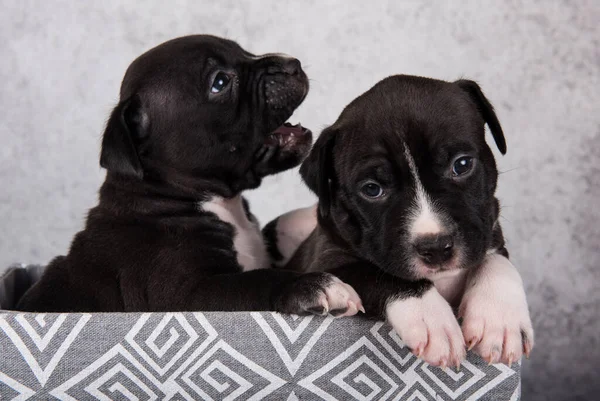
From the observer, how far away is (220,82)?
3.83 meters

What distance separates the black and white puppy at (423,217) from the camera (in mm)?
2988

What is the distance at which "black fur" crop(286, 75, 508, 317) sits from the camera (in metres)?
3.10

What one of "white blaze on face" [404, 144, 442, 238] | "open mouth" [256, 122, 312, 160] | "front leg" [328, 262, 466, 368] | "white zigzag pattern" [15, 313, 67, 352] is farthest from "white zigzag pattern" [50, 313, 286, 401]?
"open mouth" [256, 122, 312, 160]

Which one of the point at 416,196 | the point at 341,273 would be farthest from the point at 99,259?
the point at 416,196

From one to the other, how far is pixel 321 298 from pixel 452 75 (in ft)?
8.70

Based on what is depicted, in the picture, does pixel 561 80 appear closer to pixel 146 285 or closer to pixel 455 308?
pixel 455 308

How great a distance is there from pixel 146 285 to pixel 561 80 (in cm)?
295

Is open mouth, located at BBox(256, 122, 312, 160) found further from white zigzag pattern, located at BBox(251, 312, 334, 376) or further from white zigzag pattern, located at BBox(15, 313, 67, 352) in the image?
white zigzag pattern, located at BBox(15, 313, 67, 352)

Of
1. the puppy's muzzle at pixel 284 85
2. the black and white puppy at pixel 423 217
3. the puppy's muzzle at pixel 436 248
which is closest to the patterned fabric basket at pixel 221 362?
the black and white puppy at pixel 423 217

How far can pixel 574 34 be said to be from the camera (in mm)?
5242

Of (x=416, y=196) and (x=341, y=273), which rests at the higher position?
(x=416, y=196)

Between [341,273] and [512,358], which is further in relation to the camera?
[341,273]

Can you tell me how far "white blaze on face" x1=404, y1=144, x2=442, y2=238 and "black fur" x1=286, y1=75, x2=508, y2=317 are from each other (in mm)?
15

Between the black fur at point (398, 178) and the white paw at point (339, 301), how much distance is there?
10 centimetres
